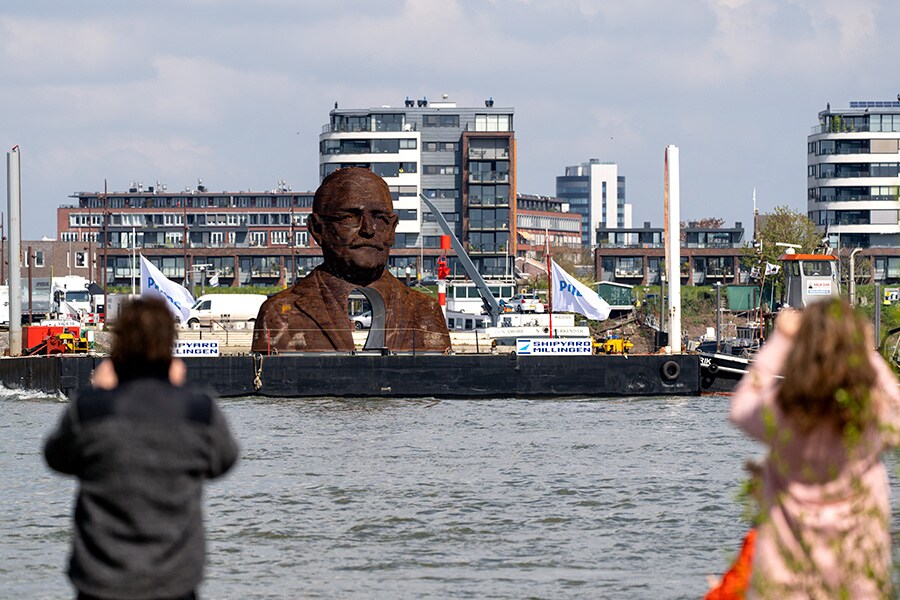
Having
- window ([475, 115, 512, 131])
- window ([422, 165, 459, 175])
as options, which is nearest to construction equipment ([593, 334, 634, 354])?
window ([475, 115, 512, 131])

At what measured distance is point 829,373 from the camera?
6656 millimetres

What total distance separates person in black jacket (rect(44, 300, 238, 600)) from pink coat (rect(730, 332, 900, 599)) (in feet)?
7.49

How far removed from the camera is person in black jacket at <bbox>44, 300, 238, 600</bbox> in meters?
7.05

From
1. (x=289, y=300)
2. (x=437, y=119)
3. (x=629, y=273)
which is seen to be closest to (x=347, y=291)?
(x=289, y=300)

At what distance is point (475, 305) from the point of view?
3871 inches

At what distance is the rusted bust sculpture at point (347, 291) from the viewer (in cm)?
4838

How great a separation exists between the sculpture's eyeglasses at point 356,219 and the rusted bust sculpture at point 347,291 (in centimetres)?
3

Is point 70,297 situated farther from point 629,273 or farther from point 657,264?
point 657,264

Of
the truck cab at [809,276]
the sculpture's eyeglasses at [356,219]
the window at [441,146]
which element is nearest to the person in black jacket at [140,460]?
the sculpture's eyeglasses at [356,219]

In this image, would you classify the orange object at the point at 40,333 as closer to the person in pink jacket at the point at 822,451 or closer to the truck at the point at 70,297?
the truck at the point at 70,297

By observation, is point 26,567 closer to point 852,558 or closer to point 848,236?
point 852,558

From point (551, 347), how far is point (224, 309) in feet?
134

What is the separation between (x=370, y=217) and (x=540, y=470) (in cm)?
2144

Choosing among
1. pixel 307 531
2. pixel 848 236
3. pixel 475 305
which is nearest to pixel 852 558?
pixel 307 531
